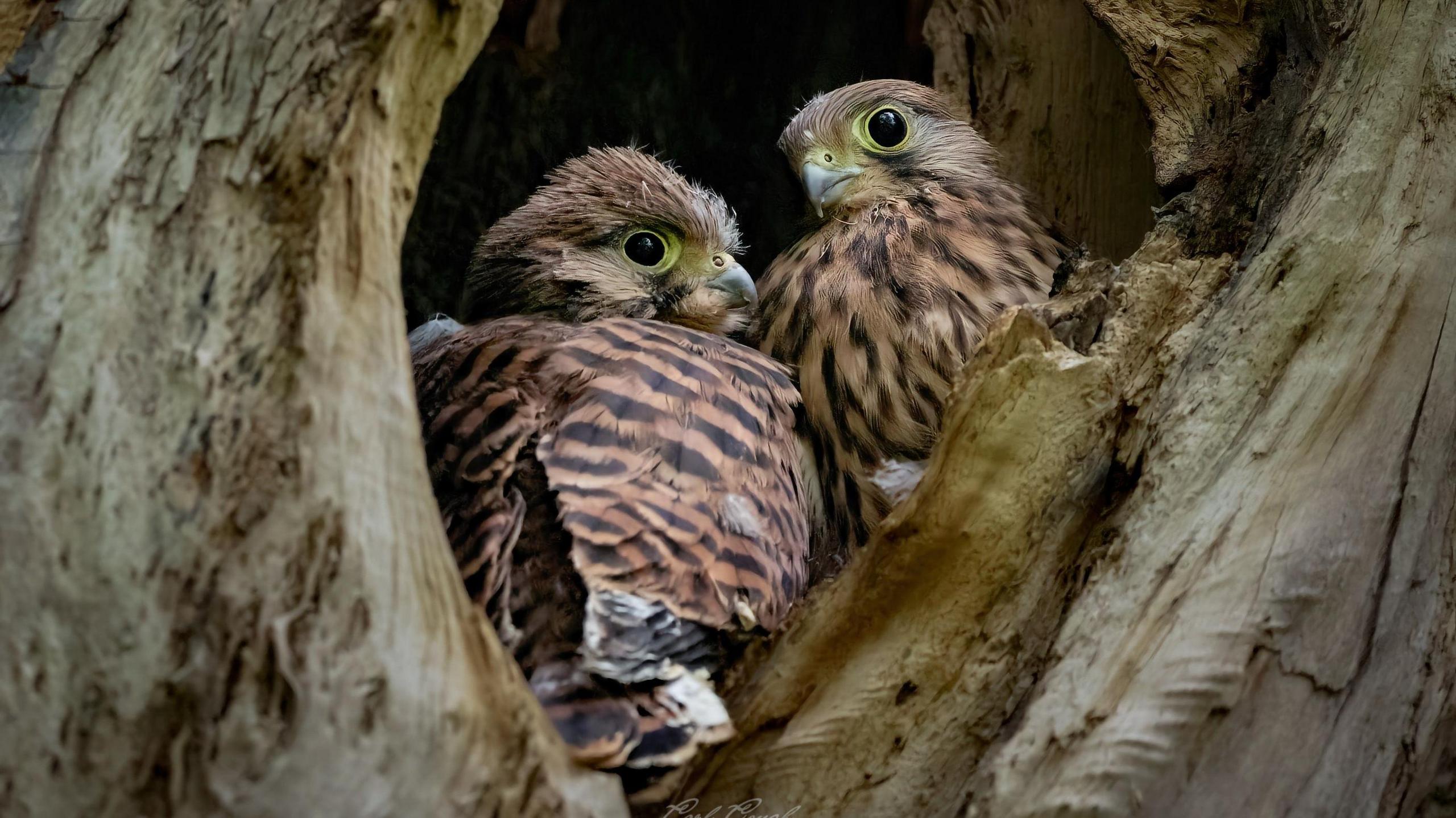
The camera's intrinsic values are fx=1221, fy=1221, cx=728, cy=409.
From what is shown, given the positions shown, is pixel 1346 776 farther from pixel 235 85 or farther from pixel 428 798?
pixel 235 85

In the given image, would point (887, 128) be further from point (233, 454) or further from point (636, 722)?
point (233, 454)

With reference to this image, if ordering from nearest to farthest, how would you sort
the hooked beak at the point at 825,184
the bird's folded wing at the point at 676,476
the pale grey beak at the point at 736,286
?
the bird's folded wing at the point at 676,476, the pale grey beak at the point at 736,286, the hooked beak at the point at 825,184

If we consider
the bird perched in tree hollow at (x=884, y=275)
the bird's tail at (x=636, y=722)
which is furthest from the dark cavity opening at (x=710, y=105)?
the bird's tail at (x=636, y=722)

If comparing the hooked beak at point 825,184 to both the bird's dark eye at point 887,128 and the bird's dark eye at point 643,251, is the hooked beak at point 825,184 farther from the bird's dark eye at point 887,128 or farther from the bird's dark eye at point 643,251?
the bird's dark eye at point 643,251

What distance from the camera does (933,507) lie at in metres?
2.14

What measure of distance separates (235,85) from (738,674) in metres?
1.29

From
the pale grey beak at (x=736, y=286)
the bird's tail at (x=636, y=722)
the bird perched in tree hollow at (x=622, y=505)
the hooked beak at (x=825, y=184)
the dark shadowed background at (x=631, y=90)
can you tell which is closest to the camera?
the bird's tail at (x=636, y=722)

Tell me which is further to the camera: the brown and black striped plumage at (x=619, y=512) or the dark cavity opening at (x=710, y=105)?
the dark cavity opening at (x=710, y=105)

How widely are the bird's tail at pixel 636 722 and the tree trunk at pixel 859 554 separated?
0.14 m

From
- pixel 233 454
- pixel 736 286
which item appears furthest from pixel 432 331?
pixel 233 454

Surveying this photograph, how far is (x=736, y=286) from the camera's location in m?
3.27

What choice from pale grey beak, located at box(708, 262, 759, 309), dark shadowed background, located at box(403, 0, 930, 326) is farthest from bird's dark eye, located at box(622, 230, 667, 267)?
dark shadowed background, located at box(403, 0, 930, 326)

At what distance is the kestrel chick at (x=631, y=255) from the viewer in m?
3.29

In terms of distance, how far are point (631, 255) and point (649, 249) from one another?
5 cm
